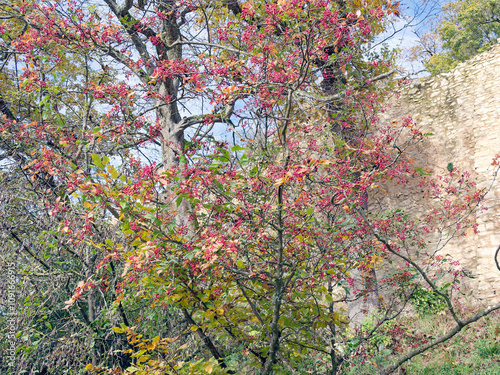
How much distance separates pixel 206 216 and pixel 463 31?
18.9 metres

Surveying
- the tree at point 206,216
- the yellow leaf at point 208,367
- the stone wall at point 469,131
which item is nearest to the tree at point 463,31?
the stone wall at point 469,131

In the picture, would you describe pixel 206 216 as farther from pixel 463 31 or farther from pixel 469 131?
pixel 463 31

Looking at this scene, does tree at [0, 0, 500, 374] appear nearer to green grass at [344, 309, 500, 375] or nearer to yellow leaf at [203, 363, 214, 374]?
yellow leaf at [203, 363, 214, 374]

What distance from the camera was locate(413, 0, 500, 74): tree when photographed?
1585 centimetres

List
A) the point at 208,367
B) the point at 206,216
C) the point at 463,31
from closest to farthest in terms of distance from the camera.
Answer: the point at 208,367 → the point at 206,216 → the point at 463,31

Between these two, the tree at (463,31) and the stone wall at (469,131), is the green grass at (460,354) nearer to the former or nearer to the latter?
the stone wall at (469,131)

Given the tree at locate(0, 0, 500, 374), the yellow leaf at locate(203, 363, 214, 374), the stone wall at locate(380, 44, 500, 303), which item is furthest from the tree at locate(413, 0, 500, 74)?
the yellow leaf at locate(203, 363, 214, 374)

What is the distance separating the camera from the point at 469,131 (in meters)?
8.32

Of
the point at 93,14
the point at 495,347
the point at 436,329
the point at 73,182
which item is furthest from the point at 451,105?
the point at 73,182

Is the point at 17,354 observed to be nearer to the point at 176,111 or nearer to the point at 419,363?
the point at 176,111

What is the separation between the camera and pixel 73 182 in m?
2.52

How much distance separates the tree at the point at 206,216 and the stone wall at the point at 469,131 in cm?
283

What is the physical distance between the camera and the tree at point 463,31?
15.9 m

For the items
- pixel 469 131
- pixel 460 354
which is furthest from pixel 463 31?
pixel 460 354
